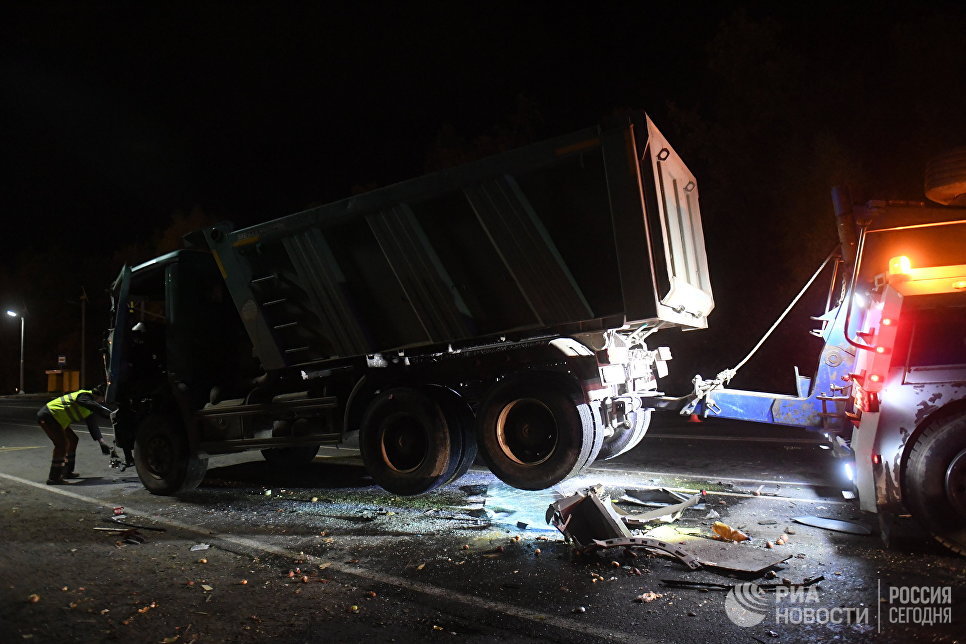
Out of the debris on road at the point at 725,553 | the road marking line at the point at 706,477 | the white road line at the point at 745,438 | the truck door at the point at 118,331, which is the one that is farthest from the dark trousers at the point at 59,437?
the white road line at the point at 745,438

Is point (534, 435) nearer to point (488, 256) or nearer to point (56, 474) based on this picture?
point (488, 256)

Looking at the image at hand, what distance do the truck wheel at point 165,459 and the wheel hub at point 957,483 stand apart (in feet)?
21.8

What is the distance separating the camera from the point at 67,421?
8.35 metres

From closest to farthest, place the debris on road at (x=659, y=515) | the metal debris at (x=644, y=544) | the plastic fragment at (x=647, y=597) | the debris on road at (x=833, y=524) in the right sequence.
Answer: the plastic fragment at (x=647, y=597) < the metal debris at (x=644, y=544) < the debris on road at (x=833, y=524) < the debris on road at (x=659, y=515)

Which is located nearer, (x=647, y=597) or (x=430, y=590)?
(x=647, y=597)

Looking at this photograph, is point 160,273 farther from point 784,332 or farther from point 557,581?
point 784,332

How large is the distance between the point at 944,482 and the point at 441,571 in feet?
10.5

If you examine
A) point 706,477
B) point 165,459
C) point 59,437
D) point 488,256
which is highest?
point 488,256

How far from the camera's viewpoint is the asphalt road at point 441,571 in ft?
11.3

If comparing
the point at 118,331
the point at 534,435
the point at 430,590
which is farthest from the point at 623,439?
the point at 118,331

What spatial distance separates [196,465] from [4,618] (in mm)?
3515

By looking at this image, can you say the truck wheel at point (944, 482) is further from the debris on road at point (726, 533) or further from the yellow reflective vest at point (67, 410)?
the yellow reflective vest at point (67, 410)

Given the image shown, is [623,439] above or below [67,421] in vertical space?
below

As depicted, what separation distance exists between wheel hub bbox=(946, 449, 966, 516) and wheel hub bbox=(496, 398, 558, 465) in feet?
8.59
